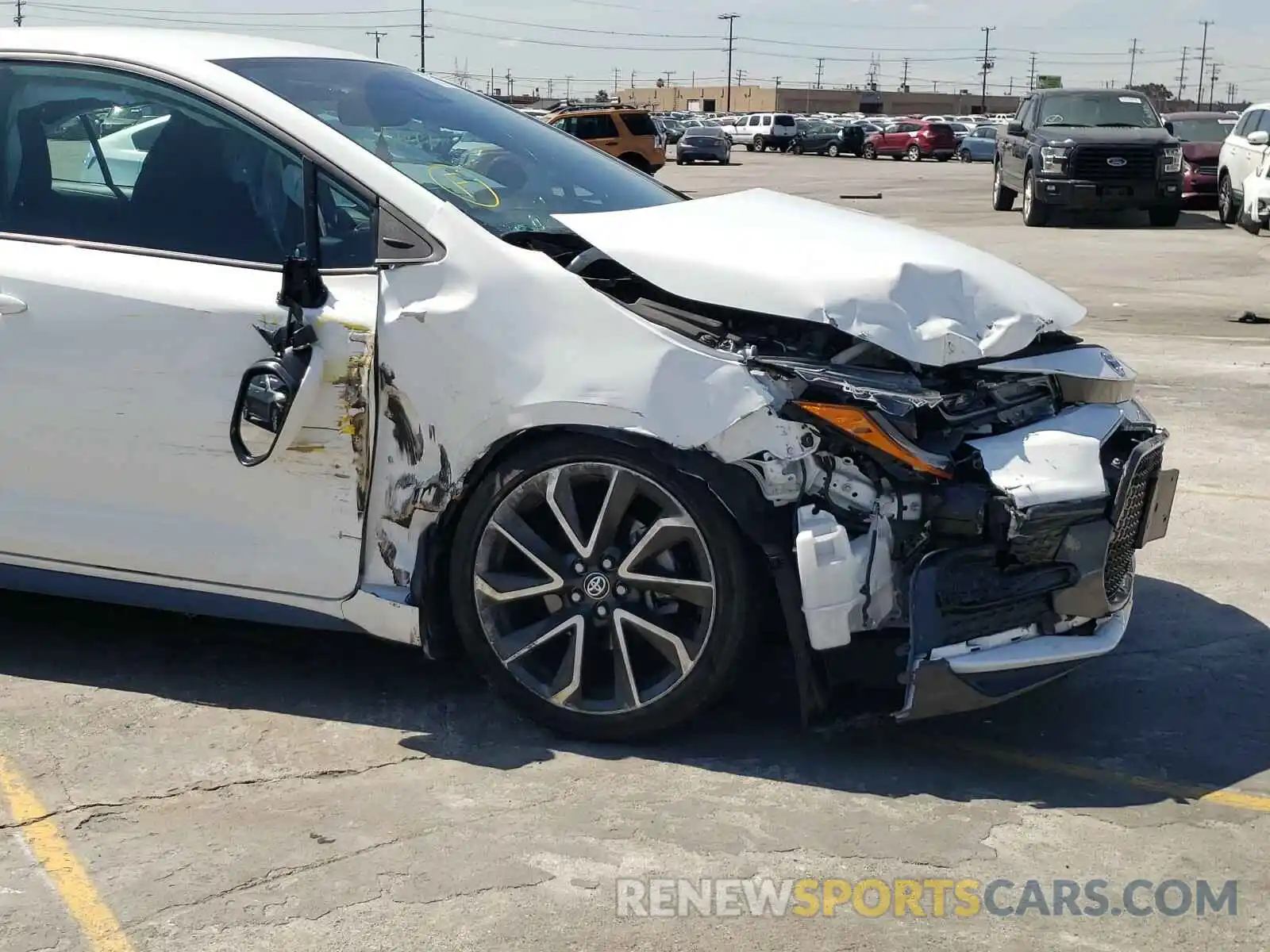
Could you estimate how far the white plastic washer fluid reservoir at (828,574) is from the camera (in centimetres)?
362

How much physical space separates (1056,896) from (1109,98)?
20.6 meters

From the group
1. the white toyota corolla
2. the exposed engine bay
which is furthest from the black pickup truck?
the exposed engine bay

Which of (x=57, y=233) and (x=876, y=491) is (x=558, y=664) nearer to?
(x=876, y=491)

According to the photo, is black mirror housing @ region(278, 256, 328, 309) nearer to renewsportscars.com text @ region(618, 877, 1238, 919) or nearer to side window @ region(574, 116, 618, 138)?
renewsportscars.com text @ region(618, 877, 1238, 919)

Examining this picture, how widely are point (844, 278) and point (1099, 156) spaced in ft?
59.6

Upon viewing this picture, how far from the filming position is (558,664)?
13.1ft

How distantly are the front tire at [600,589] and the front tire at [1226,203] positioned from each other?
1901 cm

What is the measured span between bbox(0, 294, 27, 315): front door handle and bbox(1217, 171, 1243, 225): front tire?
19403mm

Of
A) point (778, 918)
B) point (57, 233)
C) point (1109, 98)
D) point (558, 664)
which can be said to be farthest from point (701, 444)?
point (1109, 98)

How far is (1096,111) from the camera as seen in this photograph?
21625 millimetres

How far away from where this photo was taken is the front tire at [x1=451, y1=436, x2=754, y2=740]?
3779mm

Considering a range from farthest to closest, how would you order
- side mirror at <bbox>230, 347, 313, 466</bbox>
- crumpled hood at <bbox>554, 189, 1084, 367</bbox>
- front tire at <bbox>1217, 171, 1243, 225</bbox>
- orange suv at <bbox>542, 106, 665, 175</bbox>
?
orange suv at <bbox>542, 106, 665, 175</bbox>
front tire at <bbox>1217, 171, 1243, 225</bbox>
side mirror at <bbox>230, 347, 313, 466</bbox>
crumpled hood at <bbox>554, 189, 1084, 367</bbox>

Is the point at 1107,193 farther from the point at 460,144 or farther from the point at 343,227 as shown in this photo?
the point at 343,227

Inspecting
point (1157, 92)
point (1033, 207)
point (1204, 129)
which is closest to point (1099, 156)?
point (1033, 207)
